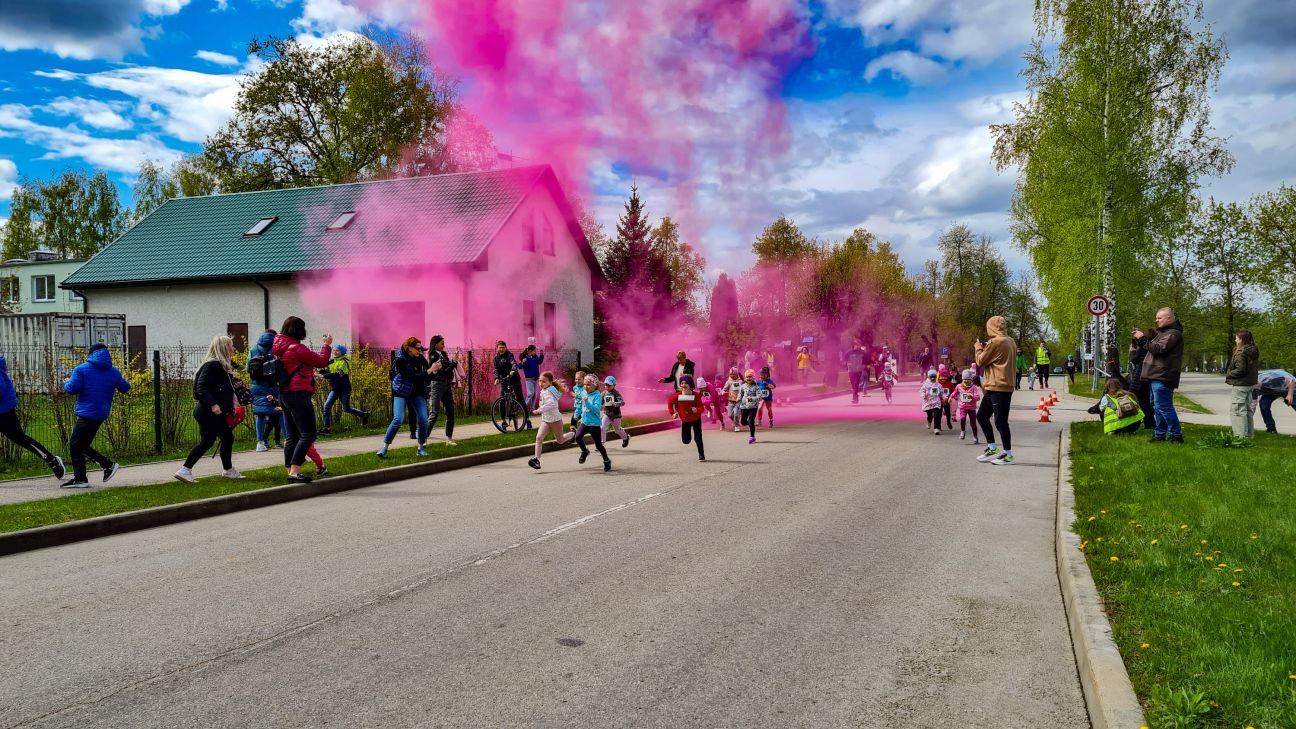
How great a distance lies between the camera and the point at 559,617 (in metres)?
4.70

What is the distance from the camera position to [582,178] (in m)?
19.4

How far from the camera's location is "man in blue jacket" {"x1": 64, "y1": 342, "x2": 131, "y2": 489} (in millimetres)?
9430

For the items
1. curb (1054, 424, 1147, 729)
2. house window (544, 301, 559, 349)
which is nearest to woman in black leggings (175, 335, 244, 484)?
curb (1054, 424, 1147, 729)

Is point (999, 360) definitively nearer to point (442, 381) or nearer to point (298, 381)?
point (442, 381)

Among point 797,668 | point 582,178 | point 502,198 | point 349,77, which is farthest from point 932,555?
point 349,77

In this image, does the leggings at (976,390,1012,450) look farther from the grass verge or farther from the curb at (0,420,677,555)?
the grass verge

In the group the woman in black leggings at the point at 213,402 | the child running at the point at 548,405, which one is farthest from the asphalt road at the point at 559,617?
the child running at the point at 548,405

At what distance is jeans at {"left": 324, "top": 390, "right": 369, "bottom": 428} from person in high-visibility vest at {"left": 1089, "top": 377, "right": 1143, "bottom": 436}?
13.3 m

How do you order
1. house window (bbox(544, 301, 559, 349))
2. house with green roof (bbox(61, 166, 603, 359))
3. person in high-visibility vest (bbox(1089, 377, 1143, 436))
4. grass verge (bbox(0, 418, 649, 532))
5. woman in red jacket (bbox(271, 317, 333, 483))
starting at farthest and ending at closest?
house window (bbox(544, 301, 559, 349)), house with green roof (bbox(61, 166, 603, 359)), person in high-visibility vest (bbox(1089, 377, 1143, 436)), woman in red jacket (bbox(271, 317, 333, 483)), grass verge (bbox(0, 418, 649, 532))

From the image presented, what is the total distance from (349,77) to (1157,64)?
34.4 m

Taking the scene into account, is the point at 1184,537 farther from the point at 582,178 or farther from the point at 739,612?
the point at 582,178

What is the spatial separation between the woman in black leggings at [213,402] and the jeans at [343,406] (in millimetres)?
5539

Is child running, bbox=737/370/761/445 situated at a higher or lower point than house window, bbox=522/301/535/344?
lower

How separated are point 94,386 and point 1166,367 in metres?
13.8
